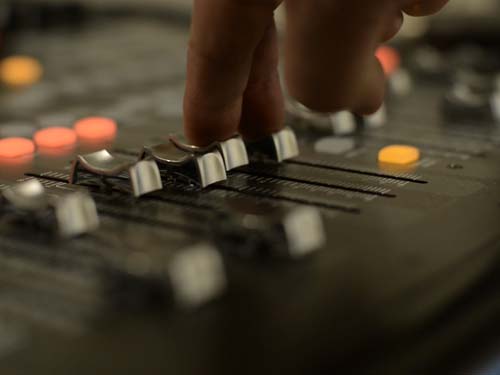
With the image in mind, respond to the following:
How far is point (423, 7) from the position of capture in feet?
2.49

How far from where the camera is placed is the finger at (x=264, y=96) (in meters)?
0.88

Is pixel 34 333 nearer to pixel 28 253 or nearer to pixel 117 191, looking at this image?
pixel 28 253

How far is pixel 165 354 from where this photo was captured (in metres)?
0.50

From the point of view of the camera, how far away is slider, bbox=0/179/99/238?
2.19 ft

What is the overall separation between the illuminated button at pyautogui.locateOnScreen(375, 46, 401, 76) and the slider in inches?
31.4

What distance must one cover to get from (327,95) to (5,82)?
844 millimetres

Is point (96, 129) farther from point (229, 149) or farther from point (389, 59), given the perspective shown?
point (389, 59)

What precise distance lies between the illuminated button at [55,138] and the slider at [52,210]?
0.28m

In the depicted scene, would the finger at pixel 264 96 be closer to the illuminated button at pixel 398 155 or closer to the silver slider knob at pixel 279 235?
the illuminated button at pixel 398 155

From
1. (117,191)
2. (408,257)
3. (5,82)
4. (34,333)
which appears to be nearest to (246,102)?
(117,191)

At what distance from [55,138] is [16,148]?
6 centimetres

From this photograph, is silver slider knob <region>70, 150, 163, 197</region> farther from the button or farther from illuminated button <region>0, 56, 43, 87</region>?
illuminated button <region>0, 56, 43, 87</region>

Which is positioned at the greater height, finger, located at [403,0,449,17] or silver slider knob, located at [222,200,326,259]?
finger, located at [403,0,449,17]

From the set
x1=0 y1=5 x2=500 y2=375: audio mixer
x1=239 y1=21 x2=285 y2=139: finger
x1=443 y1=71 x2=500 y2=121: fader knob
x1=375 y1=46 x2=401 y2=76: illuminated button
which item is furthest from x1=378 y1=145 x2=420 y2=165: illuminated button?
x1=375 y1=46 x2=401 y2=76: illuminated button
